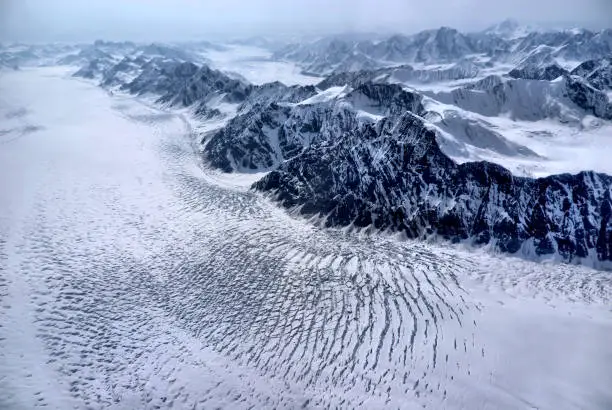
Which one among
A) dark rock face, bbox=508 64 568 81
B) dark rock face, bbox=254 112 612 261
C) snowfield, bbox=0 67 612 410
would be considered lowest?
snowfield, bbox=0 67 612 410

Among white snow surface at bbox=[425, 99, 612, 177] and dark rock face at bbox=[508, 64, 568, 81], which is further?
dark rock face at bbox=[508, 64, 568, 81]

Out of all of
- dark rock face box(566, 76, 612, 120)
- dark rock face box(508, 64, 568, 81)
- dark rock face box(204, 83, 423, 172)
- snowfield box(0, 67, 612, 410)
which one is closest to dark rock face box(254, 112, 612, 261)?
snowfield box(0, 67, 612, 410)

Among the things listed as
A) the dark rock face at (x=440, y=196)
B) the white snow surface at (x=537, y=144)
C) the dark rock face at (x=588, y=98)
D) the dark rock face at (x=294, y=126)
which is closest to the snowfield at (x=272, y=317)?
the dark rock face at (x=440, y=196)

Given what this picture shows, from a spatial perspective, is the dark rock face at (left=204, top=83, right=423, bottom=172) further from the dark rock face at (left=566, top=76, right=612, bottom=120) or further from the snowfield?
the dark rock face at (left=566, top=76, right=612, bottom=120)

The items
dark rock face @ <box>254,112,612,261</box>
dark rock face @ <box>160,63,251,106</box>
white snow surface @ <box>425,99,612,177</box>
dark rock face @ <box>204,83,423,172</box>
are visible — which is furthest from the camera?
dark rock face @ <box>160,63,251,106</box>

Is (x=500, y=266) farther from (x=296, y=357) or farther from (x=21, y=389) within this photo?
(x=21, y=389)

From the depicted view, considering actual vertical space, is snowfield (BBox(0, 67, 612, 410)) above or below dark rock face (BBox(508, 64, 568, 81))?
below

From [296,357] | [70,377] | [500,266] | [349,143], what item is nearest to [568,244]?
[500,266]
